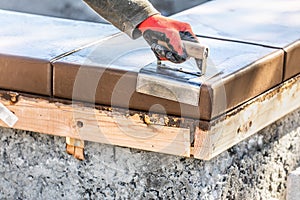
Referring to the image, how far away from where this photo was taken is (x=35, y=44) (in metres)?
2.36

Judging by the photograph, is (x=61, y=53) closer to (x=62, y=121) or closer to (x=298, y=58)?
(x=62, y=121)

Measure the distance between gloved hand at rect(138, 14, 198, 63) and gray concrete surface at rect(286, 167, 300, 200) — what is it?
686 millimetres

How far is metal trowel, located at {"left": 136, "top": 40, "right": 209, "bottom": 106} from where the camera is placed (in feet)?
6.52

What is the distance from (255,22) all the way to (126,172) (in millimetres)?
914

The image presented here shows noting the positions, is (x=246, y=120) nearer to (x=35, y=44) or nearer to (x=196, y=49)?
(x=196, y=49)

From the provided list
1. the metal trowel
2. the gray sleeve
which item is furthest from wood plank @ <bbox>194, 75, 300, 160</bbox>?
the gray sleeve

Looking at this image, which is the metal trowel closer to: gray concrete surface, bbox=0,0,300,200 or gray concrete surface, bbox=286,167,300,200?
gray concrete surface, bbox=0,0,300,200

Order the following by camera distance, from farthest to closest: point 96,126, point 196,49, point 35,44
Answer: point 35,44
point 96,126
point 196,49

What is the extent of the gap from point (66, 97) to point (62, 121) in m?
0.08

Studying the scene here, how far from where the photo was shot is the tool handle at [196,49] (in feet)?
6.53

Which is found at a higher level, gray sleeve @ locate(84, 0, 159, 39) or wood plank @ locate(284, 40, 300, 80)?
gray sleeve @ locate(84, 0, 159, 39)

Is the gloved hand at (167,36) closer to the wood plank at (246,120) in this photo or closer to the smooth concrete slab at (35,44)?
the wood plank at (246,120)

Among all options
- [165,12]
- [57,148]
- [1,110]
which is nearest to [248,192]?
[57,148]

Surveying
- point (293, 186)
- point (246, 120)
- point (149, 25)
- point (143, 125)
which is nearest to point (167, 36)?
point (149, 25)
